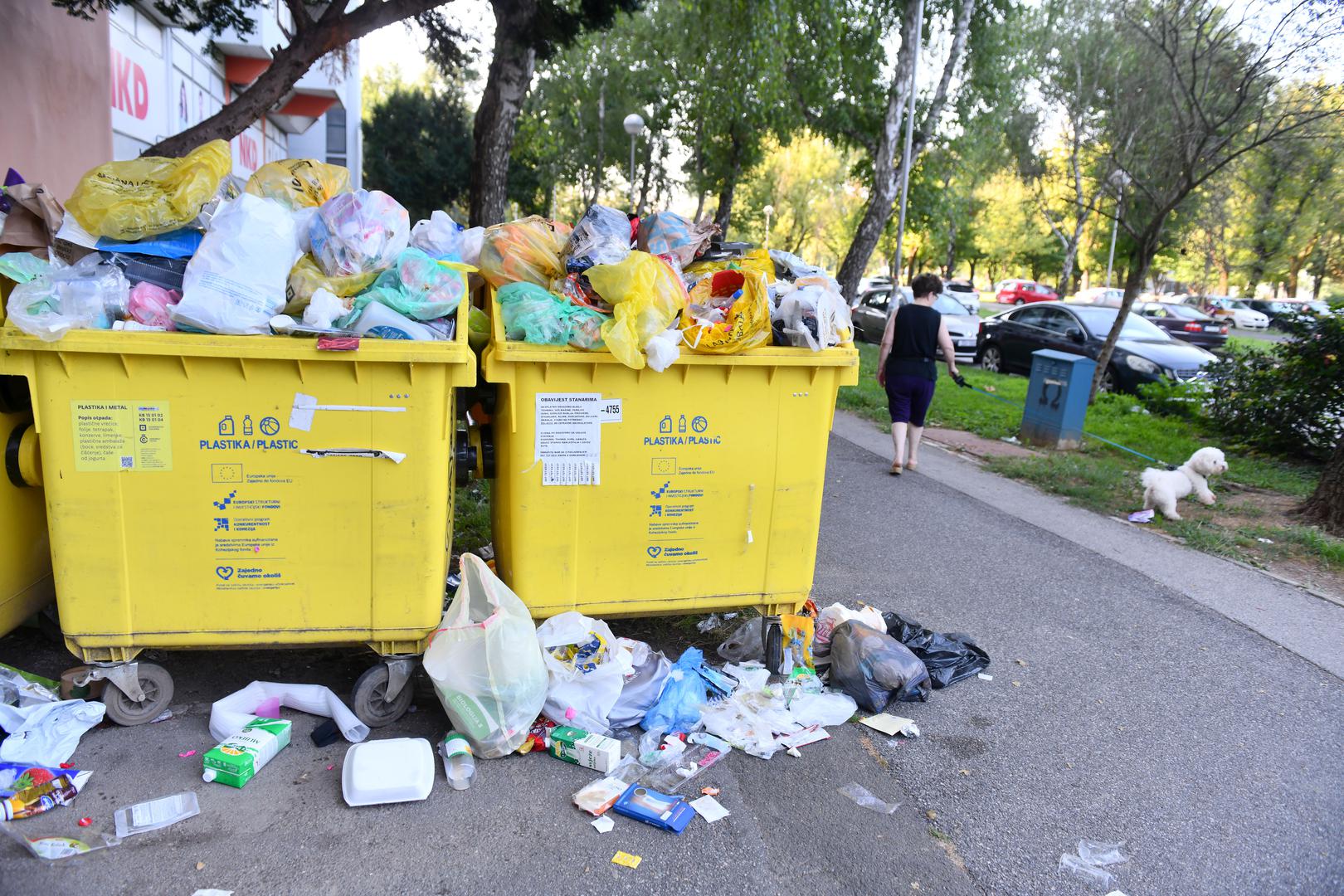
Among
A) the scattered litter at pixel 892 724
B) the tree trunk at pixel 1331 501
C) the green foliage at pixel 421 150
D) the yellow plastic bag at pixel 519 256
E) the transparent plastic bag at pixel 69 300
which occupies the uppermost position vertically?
the green foliage at pixel 421 150

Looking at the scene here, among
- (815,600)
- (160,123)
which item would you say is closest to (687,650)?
(815,600)

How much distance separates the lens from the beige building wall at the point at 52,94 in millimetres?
7051

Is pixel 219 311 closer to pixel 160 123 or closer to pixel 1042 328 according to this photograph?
pixel 160 123

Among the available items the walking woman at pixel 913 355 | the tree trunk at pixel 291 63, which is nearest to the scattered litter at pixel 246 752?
the tree trunk at pixel 291 63

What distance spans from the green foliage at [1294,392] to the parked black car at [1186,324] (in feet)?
30.2

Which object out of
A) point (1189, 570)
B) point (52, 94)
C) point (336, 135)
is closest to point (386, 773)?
point (1189, 570)

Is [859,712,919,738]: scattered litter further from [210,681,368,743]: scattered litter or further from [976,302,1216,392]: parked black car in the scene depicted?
[976,302,1216,392]: parked black car

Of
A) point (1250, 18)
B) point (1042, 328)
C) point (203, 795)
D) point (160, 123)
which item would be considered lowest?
point (203, 795)

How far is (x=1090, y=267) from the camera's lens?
52.1 m

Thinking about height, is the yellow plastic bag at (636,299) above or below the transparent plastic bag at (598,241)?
below

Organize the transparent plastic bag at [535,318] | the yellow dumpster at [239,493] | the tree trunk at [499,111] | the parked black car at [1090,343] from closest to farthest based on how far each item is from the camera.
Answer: the yellow dumpster at [239,493], the transparent plastic bag at [535,318], the tree trunk at [499,111], the parked black car at [1090,343]

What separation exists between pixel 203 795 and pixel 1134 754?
10.6 ft

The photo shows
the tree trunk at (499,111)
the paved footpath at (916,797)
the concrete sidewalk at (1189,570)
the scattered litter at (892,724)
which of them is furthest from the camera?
the tree trunk at (499,111)

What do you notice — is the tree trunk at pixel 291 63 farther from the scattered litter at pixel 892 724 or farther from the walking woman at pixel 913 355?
the scattered litter at pixel 892 724
